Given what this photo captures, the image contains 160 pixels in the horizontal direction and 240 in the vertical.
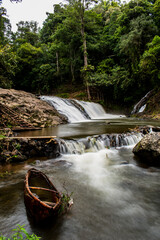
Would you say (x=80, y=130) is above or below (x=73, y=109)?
below

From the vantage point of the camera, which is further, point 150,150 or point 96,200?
point 150,150

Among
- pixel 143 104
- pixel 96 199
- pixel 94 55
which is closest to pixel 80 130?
pixel 96 199

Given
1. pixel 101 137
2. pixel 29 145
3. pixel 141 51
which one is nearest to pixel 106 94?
pixel 141 51

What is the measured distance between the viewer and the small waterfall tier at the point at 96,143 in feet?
17.1

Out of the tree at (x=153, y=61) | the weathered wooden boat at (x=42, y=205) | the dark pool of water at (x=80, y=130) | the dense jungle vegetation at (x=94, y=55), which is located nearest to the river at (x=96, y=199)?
the weathered wooden boat at (x=42, y=205)

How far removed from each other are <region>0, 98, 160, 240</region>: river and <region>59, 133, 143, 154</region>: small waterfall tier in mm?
483

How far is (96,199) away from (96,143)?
294 cm

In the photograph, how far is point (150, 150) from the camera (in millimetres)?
4301

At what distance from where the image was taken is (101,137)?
19.5 feet

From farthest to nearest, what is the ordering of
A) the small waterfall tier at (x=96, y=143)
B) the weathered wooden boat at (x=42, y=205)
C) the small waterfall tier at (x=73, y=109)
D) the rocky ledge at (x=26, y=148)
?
1. the small waterfall tier at (x=73, y=109)
2. the small waterfall tier at (x=96, y=143)
3. the rocky ledge at (x=26, y=148)
4. the weathered wooden boat at (x=42, y=205)

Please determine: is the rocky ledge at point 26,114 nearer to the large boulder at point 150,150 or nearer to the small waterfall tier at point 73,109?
the small waterfall tier at point 73,109

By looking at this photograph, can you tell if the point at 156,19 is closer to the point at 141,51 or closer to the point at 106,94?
the point at 141,51

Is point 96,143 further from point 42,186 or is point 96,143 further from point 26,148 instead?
point 42,186

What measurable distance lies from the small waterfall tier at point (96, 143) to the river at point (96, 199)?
0.48m
